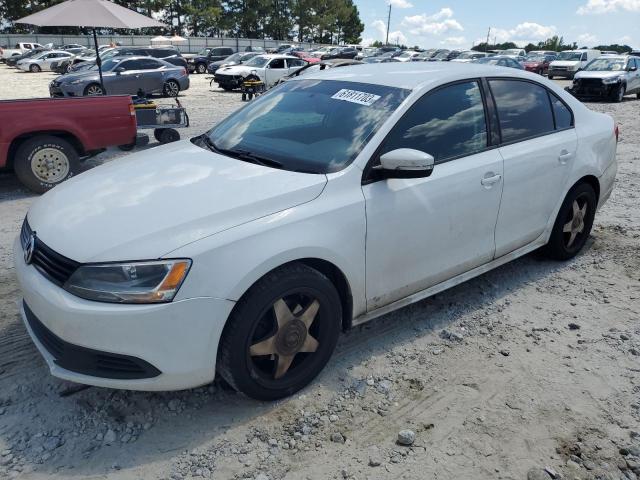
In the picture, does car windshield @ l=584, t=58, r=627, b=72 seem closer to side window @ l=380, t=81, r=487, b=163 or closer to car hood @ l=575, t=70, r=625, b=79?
car hood @ l=575, t=70, r=625, b=79

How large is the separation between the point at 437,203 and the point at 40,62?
36.6m

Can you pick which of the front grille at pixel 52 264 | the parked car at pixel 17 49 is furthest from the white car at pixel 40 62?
the front grille at pixel 52 264

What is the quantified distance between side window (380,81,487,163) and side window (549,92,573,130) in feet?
3.25

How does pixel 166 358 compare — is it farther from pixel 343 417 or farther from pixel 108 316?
pixel 343 417

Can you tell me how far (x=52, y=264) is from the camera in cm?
248

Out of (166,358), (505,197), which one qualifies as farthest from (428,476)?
(505,197)

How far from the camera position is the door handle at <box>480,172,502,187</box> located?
Result: 3437 mm

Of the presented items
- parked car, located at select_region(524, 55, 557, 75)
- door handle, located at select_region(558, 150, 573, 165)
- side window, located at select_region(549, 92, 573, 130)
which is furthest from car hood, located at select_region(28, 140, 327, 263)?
parked car, located at select_region(524, 55, 557, 75)

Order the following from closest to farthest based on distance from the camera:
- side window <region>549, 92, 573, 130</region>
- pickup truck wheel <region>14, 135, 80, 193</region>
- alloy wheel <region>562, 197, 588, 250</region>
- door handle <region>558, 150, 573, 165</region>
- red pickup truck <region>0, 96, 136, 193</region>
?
door handle <region>558, 150, 573, 165</region>
side window <region>549, 92, 573, 130</region>
alloy wheel <region>562, 197, 588, 250</region>
red pickup truck <region>0, 96, 136, 193</region>
pickup truck wheel <region>14, 135, 80, 193</region>

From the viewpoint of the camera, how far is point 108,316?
2.26 meters

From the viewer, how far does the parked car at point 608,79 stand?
1812 cm

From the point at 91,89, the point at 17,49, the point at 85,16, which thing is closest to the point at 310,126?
the point at 85,16

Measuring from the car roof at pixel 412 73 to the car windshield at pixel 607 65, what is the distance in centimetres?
1802

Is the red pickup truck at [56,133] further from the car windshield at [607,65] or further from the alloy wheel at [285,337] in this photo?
the car windshield at [607,65]
